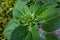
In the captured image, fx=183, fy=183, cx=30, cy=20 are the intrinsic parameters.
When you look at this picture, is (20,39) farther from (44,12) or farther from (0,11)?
(0,11)

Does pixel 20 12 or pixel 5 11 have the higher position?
pixel 5 11

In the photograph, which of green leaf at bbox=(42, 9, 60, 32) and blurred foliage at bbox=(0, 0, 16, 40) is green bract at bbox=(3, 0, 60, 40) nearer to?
green leaf at bbox=(42, 9, 60, 32)

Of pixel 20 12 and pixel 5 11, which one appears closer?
pixel 20 12

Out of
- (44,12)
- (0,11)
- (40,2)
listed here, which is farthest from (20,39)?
(0,11)

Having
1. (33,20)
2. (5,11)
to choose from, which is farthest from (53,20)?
(5,11)

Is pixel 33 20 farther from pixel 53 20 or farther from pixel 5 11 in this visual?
pixel 5 11

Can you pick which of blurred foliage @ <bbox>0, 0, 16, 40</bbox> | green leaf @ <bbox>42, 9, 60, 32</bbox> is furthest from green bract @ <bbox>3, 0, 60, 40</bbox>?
blurred foliage @ <bbox>0, 0, 16, 40</bbox>

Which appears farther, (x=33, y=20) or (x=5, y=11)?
(x=5, y=11)

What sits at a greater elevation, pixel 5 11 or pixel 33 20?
pixel 5 11

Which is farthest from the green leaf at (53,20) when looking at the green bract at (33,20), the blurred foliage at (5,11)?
the blurred foliage at (5,11)

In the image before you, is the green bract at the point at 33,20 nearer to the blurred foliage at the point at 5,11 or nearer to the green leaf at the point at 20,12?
the green leaf at the point at 20,12

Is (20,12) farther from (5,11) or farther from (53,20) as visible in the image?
(5,11)
